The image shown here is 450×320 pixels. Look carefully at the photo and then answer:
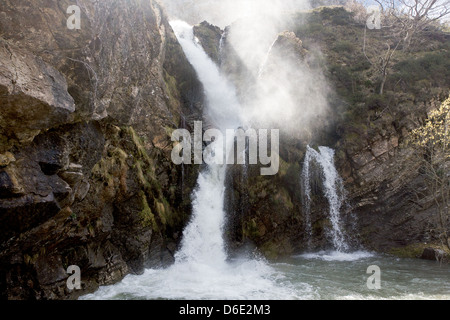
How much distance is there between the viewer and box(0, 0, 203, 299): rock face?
16.2 feet

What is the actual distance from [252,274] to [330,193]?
7546 millimetres

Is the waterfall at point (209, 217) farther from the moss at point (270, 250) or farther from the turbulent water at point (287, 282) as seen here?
the moss at point (270, 250)

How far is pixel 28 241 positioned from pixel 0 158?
2.59m

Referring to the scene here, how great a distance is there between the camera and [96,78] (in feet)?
21.1

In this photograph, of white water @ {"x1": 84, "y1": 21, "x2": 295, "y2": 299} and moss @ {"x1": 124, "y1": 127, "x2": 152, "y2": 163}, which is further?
moss @ {"x1": 124, "y1": 127, "x2": 152, "y2": 163}

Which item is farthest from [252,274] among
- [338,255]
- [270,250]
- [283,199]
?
[338,255]

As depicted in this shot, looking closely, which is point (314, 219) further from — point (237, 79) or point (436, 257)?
point (237, 79)

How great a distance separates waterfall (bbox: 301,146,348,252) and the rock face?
666 centimetres

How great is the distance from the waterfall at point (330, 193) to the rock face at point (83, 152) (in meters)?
6.66

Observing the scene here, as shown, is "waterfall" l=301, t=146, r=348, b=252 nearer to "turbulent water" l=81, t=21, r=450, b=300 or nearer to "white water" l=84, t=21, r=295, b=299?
"turbulent water" l=81, t=21, r=450, b=300

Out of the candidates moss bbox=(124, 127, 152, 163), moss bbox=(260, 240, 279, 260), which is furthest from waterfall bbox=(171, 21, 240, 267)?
moss bbox=(124, 127, 152, 163)

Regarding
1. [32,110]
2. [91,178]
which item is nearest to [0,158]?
[32,110]

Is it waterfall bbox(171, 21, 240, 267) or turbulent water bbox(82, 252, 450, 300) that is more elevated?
waterfall bbox(171, 21, 240, 267)

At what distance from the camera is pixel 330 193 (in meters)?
15.6
